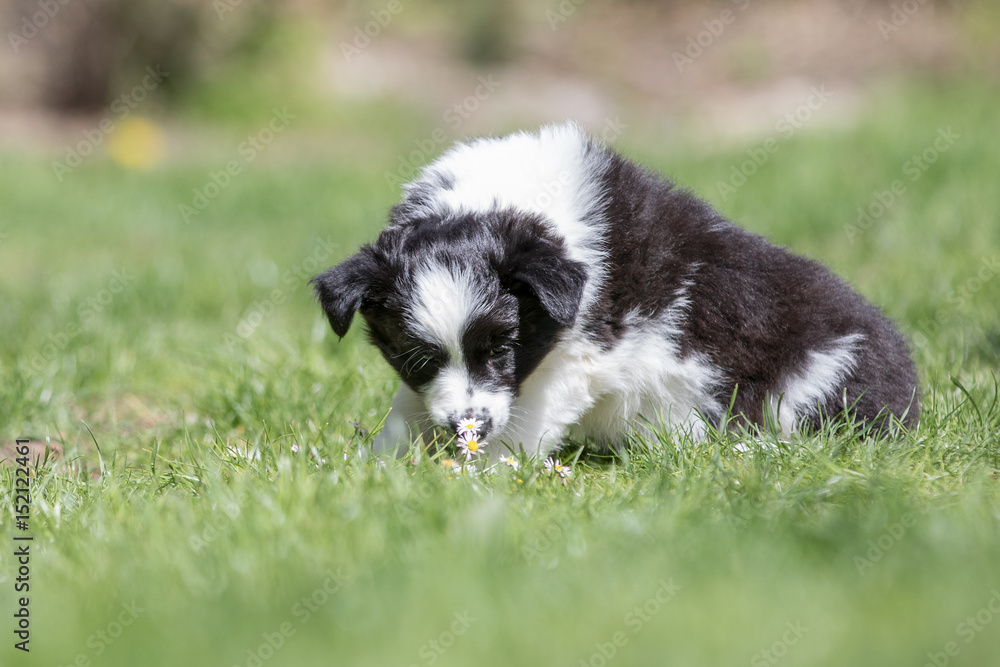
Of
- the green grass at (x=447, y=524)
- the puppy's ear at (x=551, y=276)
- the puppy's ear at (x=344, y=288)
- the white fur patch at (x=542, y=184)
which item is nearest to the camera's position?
the green grass at (x=447, y=524)

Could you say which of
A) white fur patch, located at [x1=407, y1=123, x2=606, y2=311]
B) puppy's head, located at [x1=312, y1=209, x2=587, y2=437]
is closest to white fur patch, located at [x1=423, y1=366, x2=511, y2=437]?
puppy's head, located at [x1=312, y1=209, x2=587, y2=437]

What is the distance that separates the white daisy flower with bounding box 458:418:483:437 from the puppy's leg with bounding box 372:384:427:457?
34 cm

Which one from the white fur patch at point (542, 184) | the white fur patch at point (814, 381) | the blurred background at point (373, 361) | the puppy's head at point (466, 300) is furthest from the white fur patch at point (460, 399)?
the white fur patch at point (814, 381)

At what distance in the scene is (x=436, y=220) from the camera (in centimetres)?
319

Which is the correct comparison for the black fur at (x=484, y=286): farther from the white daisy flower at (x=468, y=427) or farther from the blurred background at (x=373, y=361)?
the blurred background at (x=373, y=361)

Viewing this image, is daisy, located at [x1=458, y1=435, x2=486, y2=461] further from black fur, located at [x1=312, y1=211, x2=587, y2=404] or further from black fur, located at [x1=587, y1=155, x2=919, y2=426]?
black fur, located at [x1=587, y1=155, x2=919, y2=426]

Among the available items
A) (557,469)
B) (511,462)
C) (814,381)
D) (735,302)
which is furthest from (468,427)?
(814,381)

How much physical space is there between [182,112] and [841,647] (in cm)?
1289

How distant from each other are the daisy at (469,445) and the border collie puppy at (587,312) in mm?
64

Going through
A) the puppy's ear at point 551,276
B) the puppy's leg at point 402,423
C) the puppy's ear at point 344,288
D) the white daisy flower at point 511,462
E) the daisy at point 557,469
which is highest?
the puppy's ear at point 551,276

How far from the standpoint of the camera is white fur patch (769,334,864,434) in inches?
133

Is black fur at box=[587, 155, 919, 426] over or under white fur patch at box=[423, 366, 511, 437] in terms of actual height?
over

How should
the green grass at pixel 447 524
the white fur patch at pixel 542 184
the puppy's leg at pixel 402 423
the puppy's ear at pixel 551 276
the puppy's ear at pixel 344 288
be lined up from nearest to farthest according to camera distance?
the green grass at pixel 447 524 < the puppy's ear at pixel 551 276 < the puppy's ear at pixel 344 288 < the white fur patch at pixel 542 184 < the puppy's leg at pixel 402 423

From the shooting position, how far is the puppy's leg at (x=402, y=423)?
334 centimetres
